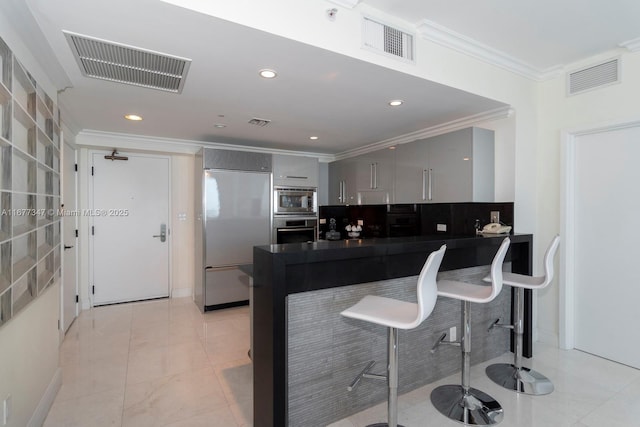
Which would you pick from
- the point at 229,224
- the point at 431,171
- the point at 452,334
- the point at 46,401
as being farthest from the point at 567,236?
the point at 46,401

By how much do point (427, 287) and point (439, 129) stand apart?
2.54 m

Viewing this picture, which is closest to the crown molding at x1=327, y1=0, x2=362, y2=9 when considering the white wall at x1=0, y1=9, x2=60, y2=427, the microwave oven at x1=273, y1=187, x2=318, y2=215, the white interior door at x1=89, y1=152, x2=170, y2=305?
the white wall at x1=0, y1=9, x2=60, y2=427

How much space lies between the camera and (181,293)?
4828 mm

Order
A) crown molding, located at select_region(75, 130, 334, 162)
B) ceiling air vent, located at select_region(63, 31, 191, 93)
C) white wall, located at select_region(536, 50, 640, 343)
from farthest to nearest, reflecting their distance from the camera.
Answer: crown molding, located at select_region(75, 130, 334, 162) → white wall, located at select_region(536, 50, 640, 343) → ceiling air vent, located at select_region(63, 31, 191, 93)

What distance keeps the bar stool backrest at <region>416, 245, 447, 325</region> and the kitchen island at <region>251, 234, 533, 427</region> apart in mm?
436

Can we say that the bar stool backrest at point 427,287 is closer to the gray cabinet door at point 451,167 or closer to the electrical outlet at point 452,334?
the electrical outlet at point 452,334

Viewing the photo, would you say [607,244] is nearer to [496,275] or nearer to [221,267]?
[496,275]

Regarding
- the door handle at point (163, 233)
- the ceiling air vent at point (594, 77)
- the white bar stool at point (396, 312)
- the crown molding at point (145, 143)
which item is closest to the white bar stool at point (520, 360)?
the white bar stool at point (396, 312)

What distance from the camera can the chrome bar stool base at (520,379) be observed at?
7.47 ft

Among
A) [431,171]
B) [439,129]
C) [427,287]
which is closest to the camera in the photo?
[427,287]

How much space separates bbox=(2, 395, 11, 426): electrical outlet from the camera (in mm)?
1474

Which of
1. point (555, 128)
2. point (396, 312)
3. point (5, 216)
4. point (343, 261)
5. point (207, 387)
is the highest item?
point (555, 128)

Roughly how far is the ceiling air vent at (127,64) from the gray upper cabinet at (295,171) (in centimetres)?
218

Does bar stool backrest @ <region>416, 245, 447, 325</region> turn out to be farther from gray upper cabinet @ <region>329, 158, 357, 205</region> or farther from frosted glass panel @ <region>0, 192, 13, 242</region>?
gray upper cabinet @ <region>329, 158, 357, 205</region>
